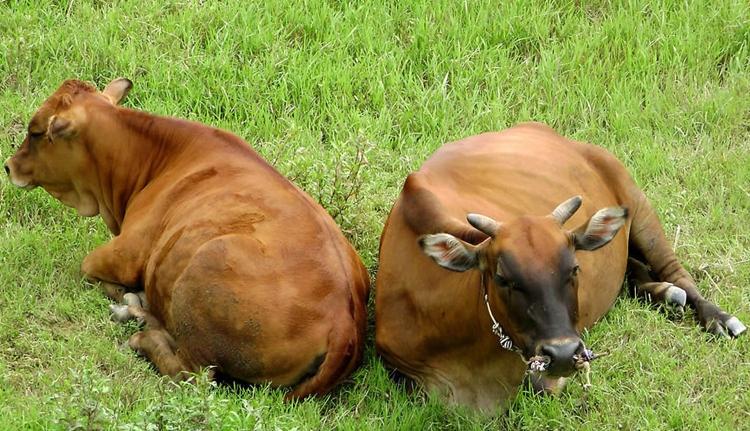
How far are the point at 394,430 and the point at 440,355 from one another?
1.57ft

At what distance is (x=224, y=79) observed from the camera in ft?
32.0

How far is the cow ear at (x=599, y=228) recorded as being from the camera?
664 centimetres

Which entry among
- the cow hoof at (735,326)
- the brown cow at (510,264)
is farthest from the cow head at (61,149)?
the cow hoof at (735,326)

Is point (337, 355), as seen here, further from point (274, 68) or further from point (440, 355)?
point (274, 68)

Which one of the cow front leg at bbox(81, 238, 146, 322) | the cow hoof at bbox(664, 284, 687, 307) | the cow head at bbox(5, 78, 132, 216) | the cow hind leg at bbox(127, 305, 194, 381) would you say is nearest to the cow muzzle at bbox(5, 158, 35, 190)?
the cow head at bbox(5, 78, 132, 216)

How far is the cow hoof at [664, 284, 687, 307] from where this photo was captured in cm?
799

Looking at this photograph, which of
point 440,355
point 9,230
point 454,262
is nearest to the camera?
point 454,262

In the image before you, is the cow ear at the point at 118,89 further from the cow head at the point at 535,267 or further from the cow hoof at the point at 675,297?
the cow hoof at the point at 675,297

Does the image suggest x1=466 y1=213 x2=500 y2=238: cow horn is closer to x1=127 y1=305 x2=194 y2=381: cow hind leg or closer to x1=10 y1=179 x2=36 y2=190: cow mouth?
x1=127 y1=305 x2=194 y2=381: cow hind leg

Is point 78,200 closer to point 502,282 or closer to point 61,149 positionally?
point 61,149

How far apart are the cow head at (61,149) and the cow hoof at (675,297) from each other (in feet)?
10.9

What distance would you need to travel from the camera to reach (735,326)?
7.71 metres

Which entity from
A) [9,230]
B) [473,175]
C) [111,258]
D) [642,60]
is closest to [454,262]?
[473,175]

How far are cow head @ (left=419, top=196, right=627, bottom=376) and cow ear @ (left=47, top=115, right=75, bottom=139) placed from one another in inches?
101
